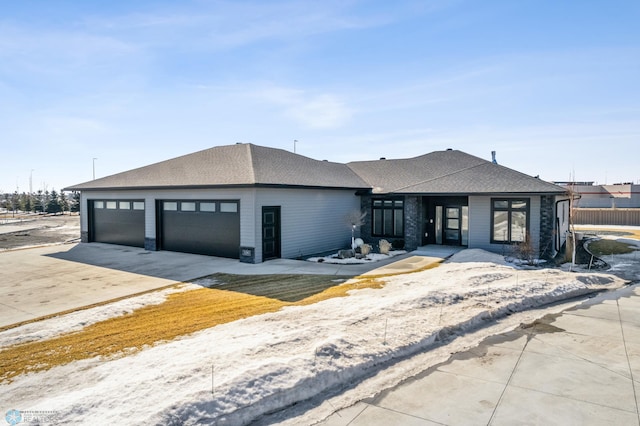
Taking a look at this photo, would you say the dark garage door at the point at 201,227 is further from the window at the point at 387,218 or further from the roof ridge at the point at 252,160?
the window at the point at 387,218

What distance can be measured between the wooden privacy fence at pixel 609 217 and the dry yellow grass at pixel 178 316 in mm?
31233

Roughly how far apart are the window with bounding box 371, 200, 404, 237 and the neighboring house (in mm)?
50

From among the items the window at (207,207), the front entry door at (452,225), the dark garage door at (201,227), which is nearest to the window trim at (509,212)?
the front entry door at (452,225)

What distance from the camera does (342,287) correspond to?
12.2m

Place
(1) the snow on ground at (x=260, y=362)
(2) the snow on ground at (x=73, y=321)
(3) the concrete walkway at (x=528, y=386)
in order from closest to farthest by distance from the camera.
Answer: (1) the snow on ground at (x=260, y=362) → (3) the concrete walkway at (x=528, y=386) → (2) the snow on ground at (x=73, y=321)

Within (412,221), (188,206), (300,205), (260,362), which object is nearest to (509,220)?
(412,221)

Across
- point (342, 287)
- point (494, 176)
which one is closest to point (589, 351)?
point (342, 287)

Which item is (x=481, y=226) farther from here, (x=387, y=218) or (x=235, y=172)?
(x=235, y=172)

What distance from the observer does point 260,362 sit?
627cm

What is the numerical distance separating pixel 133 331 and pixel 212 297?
2.92m

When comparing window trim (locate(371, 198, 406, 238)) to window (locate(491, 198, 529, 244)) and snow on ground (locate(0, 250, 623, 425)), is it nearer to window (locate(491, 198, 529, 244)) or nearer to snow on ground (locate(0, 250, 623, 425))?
window (locate(491, 198, 529, 244))

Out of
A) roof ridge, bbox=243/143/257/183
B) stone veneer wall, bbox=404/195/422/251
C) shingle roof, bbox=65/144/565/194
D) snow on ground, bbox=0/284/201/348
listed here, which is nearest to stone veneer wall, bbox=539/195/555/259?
shingle roof, bbox=65/144/565/194

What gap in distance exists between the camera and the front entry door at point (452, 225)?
19.9m

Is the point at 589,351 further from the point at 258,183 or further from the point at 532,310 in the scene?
the point at 258,183
